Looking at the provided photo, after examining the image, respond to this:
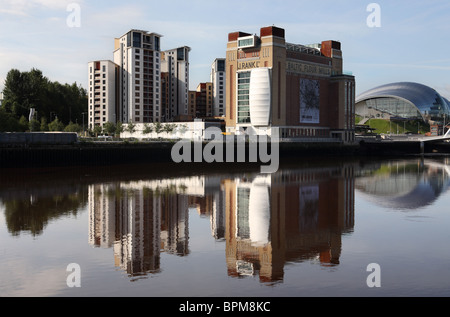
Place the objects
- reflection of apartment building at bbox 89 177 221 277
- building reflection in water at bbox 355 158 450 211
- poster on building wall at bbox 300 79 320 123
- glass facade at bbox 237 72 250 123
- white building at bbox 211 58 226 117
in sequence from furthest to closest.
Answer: white building at bbox 211 58 226 117, poster on building wall at bbox 300 79 320 123, glass facade at bbox 237 72 250 123, building reflection in water at bbox 355 158 450 211, reflection of apartment building at bbox 89 177 221 277

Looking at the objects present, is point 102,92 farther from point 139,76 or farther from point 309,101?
point 309,101

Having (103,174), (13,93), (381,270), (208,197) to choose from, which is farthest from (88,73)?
(381,270)

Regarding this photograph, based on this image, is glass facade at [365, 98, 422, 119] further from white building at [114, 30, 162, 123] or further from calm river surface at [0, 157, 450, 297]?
calm river surface at [0, 157, 450, 297]

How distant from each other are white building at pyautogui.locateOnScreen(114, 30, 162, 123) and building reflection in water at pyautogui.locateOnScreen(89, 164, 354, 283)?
7344cm

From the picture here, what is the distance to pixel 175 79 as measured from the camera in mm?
134500

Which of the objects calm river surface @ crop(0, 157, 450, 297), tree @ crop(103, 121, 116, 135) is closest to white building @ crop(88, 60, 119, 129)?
tree @ crop(103, 121, 116, 135)

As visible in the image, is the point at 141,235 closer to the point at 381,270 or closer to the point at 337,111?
the point at 381,270

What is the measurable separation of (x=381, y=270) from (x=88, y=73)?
11091 centimetres

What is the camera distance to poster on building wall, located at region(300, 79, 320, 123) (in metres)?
110

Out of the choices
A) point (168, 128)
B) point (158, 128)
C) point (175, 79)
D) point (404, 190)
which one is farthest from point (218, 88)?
point (404, 190)

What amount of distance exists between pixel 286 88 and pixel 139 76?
35154mm

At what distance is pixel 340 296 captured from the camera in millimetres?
14008

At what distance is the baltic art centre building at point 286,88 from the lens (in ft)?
323

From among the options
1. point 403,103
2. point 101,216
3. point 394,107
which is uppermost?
point 403,103
